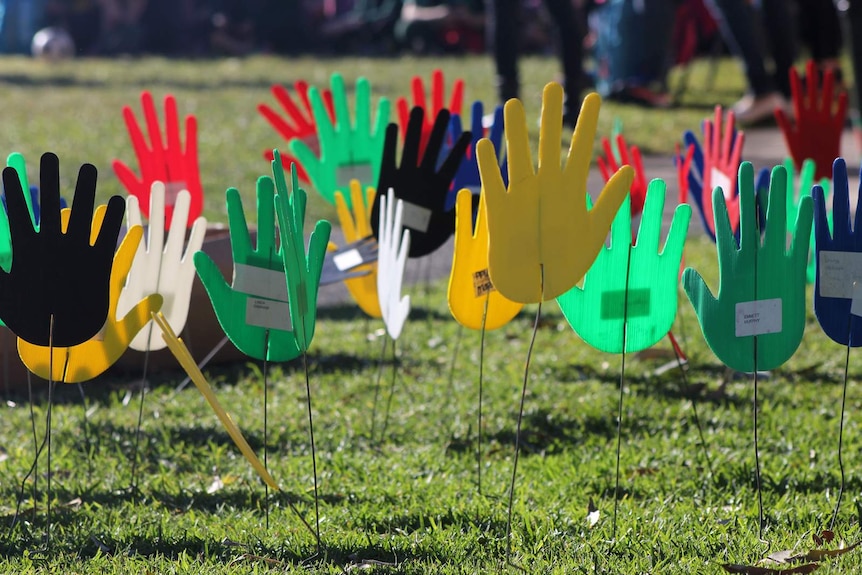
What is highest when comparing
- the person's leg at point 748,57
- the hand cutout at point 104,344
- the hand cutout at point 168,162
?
the person's leg at point 748,57

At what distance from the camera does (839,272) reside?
8.77ft

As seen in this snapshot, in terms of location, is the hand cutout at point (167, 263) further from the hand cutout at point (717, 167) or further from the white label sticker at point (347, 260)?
the hand cutout at point (717, 167)

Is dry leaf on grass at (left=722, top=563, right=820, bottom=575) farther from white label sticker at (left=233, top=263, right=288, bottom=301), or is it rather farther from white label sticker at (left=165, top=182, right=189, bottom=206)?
white label sticker at (left=165, top=182, right=189, bottom=206)

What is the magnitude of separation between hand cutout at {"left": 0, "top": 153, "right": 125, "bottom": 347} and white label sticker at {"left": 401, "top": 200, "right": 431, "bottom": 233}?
3.68ft

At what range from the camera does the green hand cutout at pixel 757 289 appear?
2.64m

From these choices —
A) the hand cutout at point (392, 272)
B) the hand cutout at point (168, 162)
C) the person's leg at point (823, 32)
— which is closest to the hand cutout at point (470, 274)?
the hand cutout at point (392, 272)

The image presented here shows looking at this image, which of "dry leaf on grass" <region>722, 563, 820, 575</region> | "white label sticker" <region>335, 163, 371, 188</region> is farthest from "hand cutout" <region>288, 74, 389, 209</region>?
"dry leaf on grass" <region>722, 563, 820, 575</region>

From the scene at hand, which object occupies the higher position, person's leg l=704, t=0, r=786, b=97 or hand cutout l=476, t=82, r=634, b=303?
person's leg l=704, t=0, r=786, b=97

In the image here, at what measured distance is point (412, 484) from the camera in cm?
322

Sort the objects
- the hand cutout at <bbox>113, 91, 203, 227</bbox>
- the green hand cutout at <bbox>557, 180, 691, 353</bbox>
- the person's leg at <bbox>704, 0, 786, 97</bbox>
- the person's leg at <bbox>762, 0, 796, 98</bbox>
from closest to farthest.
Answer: the green hand cutout at <bbox>557, 180, 691, 353</bbox>, the hand cutout at <bbox>113, 91, 203, 227</bbox>, the person's leg at <bbox>704, 0, 786, 97</bbox>, the person's leg at <bbox>762, 0, 796, 98</bbox>

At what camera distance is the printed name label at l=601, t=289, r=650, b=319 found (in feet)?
9.28

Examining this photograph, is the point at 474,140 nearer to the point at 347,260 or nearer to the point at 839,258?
the point at 347,260

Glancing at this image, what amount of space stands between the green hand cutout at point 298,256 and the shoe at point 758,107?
6.23 meters

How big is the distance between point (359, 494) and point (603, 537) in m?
0.67
